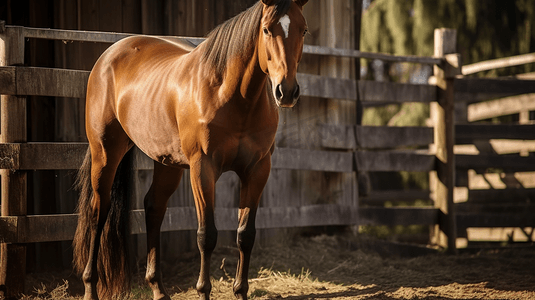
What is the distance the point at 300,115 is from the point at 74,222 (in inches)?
96.3

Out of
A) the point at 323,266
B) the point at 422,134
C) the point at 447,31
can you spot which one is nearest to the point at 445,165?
the point at 422,134

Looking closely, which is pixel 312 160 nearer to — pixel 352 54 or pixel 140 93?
Answer: pixel 352 54

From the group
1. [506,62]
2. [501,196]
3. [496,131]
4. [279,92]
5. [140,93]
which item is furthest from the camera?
[501,196]

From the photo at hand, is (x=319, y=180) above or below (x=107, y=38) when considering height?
below

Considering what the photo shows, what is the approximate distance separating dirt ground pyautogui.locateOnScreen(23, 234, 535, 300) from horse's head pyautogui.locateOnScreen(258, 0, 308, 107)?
1789mm

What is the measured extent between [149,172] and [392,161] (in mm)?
2574

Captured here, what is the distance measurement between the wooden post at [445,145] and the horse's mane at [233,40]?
3.64m

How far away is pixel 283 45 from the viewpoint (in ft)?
10.0

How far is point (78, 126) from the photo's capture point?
5.17m

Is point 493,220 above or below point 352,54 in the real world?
below

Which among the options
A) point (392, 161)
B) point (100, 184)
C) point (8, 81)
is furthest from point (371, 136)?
point (8, 81)

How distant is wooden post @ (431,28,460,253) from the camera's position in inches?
252

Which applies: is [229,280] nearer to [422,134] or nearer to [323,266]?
[323,266]

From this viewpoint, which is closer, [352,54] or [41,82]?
[41,82]
